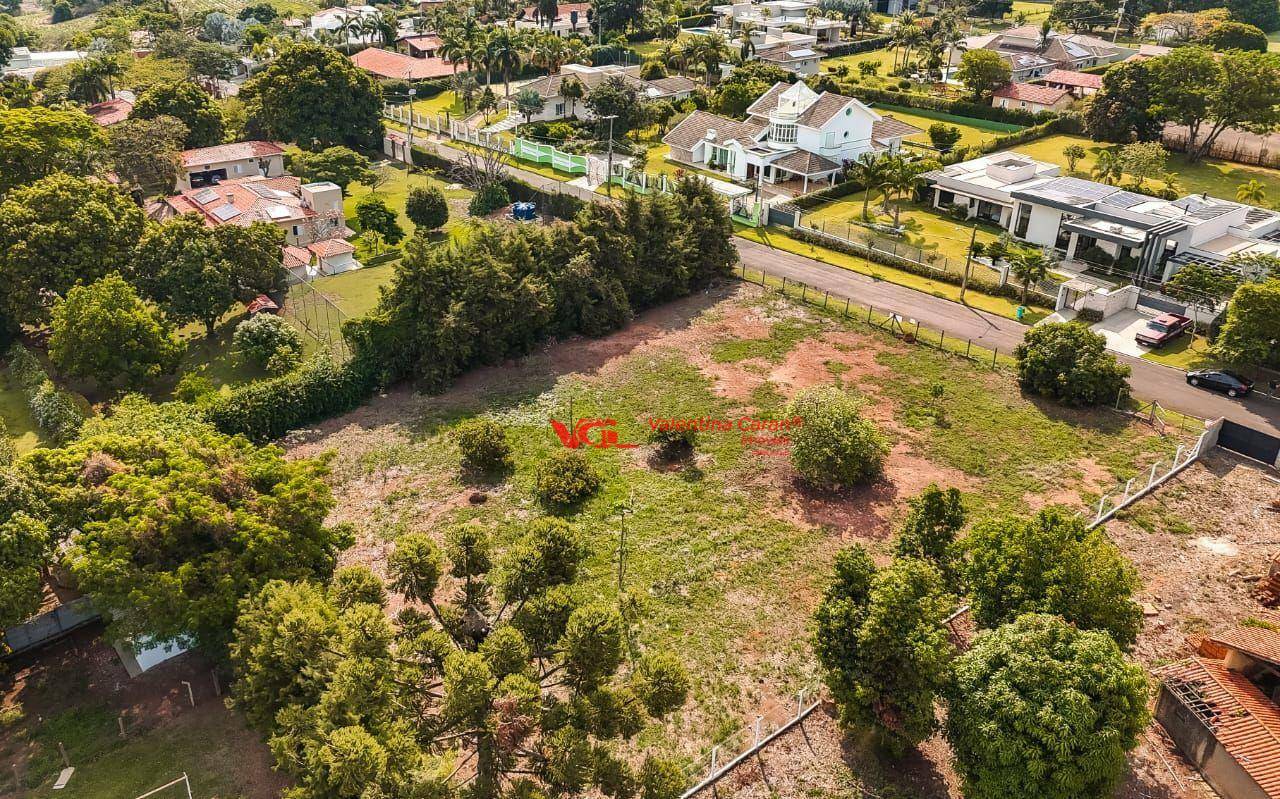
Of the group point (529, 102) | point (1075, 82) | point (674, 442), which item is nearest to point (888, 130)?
point (1075, 82)

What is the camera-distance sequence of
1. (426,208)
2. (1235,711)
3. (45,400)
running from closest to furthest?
(1235,711) → (45,400) → (426,208)

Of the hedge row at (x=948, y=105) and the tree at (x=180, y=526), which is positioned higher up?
the hedge row at (x=948, y=105)

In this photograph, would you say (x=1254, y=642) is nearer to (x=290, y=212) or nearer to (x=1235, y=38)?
(x=290, y=212)

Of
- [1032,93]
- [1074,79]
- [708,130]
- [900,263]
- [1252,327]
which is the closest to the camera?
[1252,327]

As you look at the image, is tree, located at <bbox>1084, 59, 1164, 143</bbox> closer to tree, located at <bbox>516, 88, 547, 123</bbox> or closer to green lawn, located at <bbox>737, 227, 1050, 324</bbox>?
green lawn, located at <bbox>737, 227, 1050, 324</bbox>

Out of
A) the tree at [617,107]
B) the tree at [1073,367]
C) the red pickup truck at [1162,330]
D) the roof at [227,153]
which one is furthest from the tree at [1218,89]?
the roof at [227,153]

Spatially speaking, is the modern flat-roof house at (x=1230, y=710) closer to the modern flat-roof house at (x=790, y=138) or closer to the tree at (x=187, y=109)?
the modern flat-roof house at (x=790, y=138)

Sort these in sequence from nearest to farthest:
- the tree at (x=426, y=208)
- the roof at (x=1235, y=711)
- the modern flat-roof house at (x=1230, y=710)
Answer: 1. the roof at (x=1235, y=711)
2. the modern flat-roof house at (x=1230, y=710)
3. the tree at (x=426, y=208)

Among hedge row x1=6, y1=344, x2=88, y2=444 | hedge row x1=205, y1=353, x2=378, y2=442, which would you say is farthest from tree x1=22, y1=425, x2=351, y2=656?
hedge row x1=6, y1=344, x2=88, y2=444
